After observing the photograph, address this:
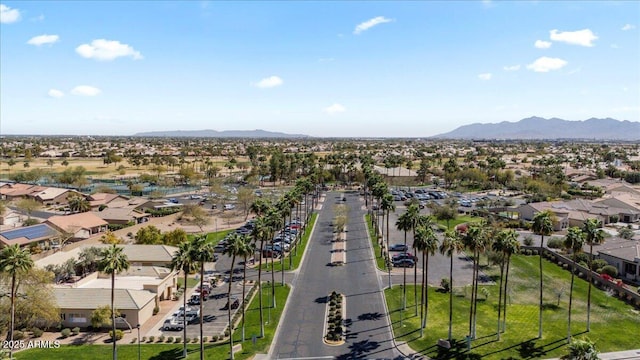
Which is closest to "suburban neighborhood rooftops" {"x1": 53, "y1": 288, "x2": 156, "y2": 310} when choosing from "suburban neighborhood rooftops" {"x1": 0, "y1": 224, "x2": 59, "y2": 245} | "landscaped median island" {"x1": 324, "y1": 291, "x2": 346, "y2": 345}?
"landscaped median island" {"x1": 324, "y1": 291, "x2": 346, "y2": 345}

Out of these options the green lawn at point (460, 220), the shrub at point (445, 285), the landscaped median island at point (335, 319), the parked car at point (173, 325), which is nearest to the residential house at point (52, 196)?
the parked car at point (173, 325)

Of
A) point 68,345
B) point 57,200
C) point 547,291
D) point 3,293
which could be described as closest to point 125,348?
point 68,345

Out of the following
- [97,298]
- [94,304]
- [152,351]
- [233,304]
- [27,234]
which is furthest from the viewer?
[27,234]

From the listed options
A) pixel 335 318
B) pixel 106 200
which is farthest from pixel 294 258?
pixel 106 200

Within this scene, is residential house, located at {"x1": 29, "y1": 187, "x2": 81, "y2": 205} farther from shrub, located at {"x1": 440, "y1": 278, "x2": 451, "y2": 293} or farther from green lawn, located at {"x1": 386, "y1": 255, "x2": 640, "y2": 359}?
green lawn, located at {"x1": 386, "y1": 255, "x2": 640, "y2": 359}

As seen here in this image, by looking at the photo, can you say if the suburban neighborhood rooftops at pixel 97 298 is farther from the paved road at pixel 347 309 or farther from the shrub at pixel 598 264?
the shrub at pixel 598 264

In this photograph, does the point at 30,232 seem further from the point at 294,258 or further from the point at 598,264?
the point at 598,264
